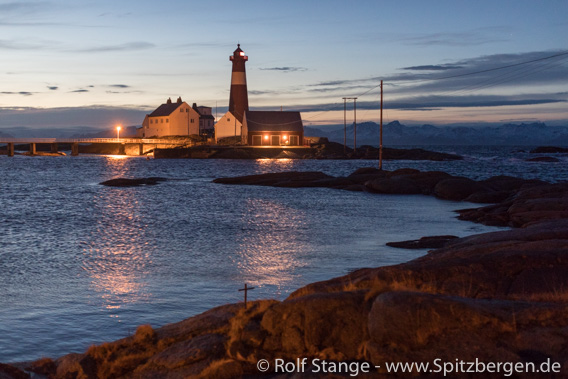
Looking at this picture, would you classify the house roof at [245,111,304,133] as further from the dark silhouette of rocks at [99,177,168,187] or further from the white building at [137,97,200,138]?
the dark silhouette of rocks at [99,177,168,187]

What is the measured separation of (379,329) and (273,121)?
10233 cm

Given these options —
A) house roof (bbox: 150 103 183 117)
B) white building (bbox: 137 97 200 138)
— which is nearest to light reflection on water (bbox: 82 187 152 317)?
white building (bbox: 137 97 200 138)

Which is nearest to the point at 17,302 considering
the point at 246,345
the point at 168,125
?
the point at 246,345

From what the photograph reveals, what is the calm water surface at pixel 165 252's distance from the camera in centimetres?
1187

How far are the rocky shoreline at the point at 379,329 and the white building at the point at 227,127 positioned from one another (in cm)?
10260

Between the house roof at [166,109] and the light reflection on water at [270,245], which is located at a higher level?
the house roof at [166,109]

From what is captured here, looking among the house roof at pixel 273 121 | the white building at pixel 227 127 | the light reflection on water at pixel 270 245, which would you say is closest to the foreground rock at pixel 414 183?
the light reflection on water at pixel 270 245

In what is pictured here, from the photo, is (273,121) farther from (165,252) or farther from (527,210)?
(165,252)

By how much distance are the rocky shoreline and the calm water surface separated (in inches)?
109

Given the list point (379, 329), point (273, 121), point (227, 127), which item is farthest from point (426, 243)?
point (227, 127)

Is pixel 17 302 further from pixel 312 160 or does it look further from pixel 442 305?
pixel 312 160

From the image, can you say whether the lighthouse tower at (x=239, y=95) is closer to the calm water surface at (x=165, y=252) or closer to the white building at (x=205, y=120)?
the white building at (x=205, y=120)

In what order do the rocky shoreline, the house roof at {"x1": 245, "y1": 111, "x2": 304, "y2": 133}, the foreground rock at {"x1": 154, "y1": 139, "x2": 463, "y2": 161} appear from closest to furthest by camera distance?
the rocky shoreline
the foreground rock at {"x1": 154, "y1": 139, "x2": 463, "y2": 161}
the house roof at {"x1": 245, "y1": 111, "x2": 304, "y2": 133}

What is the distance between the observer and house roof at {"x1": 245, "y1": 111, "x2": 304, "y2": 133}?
4192 inches
